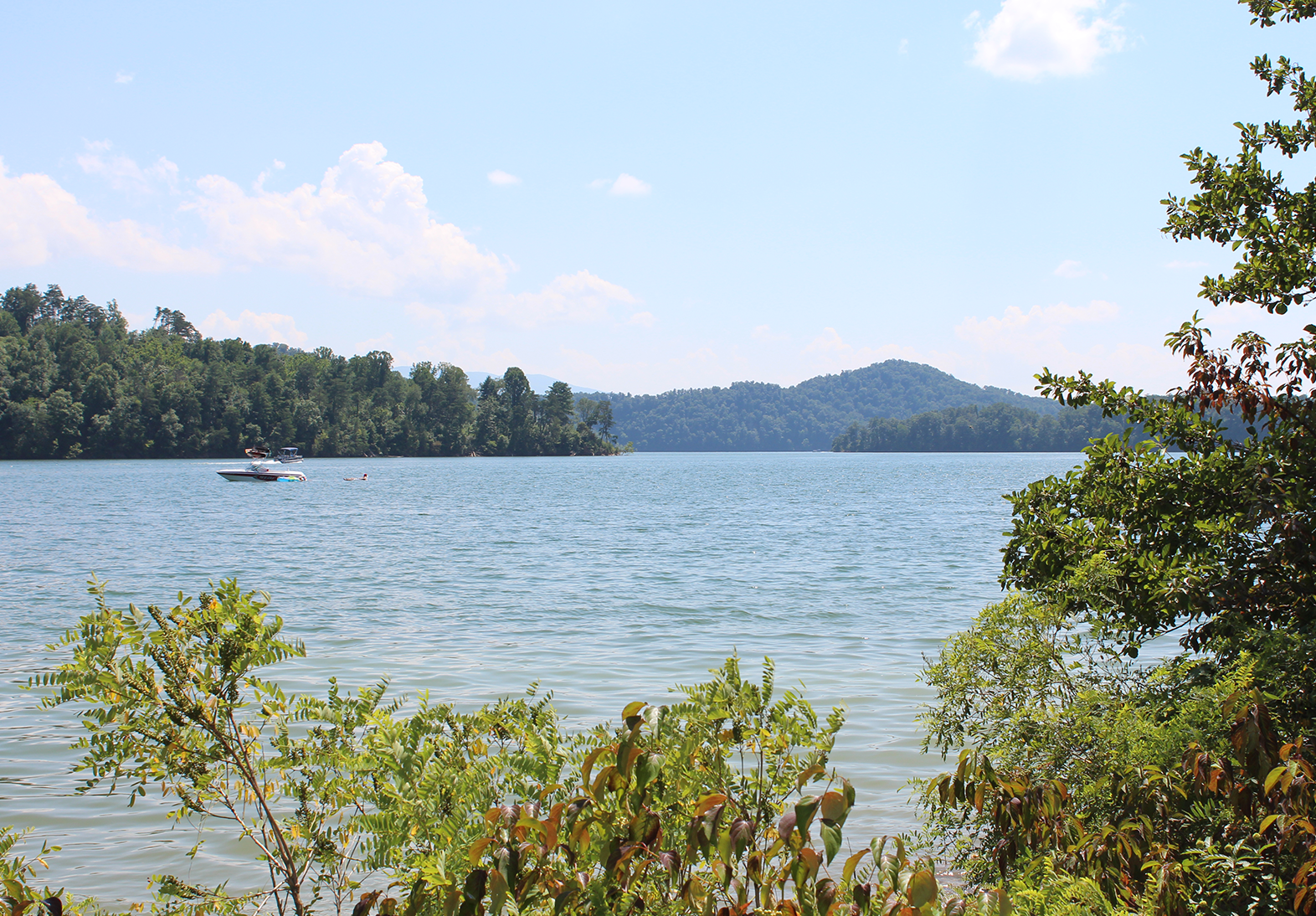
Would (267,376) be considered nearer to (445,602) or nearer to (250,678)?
(445,602)

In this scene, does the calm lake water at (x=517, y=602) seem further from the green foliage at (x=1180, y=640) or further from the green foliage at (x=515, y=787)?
the green foliage at (x=515, y=787)

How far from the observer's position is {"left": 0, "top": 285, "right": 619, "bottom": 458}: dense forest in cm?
12719

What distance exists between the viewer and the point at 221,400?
456ft

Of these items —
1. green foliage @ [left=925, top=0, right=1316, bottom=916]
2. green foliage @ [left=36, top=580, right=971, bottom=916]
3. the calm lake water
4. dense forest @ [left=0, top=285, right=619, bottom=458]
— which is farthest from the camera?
dense forest @ [left=0, top=285, right=619, bottom=458]

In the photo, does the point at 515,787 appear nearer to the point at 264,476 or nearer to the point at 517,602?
the point at 517,602

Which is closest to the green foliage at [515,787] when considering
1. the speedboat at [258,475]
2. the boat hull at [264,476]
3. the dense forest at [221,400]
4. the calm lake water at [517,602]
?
the calm lake water at [517,602]

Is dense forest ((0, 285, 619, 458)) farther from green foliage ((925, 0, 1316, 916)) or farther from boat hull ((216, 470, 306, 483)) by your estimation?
green foliage ((925, 0, 1316, 916))

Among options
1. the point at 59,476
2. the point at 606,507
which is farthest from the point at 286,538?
the point at 59,476

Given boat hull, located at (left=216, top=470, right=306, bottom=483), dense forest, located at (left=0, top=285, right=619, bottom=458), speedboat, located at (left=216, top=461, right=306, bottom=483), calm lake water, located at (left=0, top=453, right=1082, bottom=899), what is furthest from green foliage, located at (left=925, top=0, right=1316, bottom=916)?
dense forest, located at (left=0, top=285, right=619, bottom=458)

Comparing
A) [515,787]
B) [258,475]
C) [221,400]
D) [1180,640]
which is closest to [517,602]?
[1180,640]

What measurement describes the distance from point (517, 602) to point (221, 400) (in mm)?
136201

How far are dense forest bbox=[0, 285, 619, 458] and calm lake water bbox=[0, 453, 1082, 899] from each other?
91.2 meters

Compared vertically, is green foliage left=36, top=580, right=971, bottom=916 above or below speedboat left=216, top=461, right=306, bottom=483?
above

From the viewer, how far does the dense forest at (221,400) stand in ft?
417
